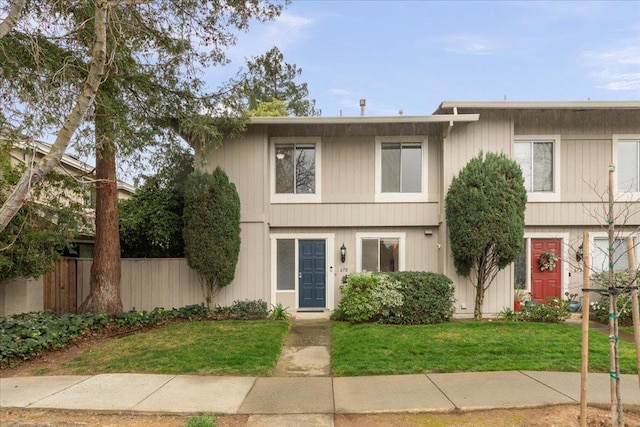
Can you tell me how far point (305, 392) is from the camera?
524 centimetres

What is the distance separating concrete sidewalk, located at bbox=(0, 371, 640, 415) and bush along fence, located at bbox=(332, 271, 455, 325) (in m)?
3.45

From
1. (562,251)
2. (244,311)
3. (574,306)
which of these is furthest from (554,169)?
(244,311)

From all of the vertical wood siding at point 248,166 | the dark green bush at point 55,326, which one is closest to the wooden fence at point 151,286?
the dark green bush at point 55,326

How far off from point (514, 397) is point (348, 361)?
2.51 metres

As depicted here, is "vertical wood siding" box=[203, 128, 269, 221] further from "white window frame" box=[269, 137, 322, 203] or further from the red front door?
the red front door

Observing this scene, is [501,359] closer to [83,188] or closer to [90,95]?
[90,95]

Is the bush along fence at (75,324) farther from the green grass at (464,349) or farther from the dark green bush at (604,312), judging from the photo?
the dark green bush at (604,312)

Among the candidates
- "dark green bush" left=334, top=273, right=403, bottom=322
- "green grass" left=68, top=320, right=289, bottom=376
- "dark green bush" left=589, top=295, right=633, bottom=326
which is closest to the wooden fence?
"green grass" left=68, top=320, right=289, bottom=376

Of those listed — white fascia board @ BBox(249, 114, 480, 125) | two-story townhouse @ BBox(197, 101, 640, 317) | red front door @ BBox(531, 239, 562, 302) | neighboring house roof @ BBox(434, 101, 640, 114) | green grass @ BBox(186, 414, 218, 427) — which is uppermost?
neighboring house roof @ BBox(434, 101, 640, 114)

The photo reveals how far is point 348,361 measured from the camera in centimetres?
647

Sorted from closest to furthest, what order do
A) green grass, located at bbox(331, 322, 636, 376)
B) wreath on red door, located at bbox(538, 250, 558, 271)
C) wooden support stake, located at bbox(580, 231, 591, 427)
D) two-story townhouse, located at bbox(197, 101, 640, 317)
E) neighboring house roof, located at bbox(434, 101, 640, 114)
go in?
wooden support stake, located at bbox(580, 231, 591, 427)
green grass, located at bbox(331, 322, 636, 376)
neighboring house roof, located at bbox(434, 101, 640, 114)
two-story townhouse, located at bbox(197, 101, 640, 317)
wreath on red door, located at bbox(538, 250, 558, 271)

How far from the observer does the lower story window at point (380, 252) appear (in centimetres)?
1098

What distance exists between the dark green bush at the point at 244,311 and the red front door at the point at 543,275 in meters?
7.54

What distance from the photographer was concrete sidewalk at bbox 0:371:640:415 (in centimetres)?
471
